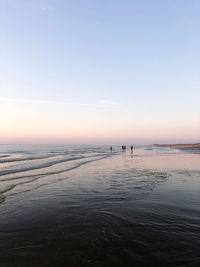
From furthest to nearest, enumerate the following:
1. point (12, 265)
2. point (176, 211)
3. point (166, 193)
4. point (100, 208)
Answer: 1. point (166, 193)
2. point (100, 208)
3. point (176, 211)
4. point (12, 265)

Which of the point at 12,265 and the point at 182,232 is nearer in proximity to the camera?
the point at 12,265

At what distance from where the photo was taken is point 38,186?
1084 cm


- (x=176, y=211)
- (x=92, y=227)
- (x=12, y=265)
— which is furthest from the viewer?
(x=176, y=211)

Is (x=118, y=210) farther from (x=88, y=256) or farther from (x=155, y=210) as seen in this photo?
(x=88, y=256)

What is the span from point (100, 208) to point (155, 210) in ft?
A: 7.01

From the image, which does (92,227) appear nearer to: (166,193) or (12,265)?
(12,265)

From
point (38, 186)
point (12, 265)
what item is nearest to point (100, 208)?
point (12, 265)

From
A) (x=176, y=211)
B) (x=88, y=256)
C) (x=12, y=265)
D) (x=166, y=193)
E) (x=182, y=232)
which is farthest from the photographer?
(x=166, y=193)

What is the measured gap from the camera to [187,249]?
4000 millimetres

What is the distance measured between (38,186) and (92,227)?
22.0ft

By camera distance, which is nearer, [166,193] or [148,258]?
[148,258]

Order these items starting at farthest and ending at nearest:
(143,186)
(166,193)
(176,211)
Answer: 1. (143,186)
2. (166,193)
3. (176,211)

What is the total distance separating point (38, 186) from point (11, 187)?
5.23ft

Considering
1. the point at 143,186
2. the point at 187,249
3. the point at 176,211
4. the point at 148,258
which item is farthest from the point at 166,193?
the point at 148,258
